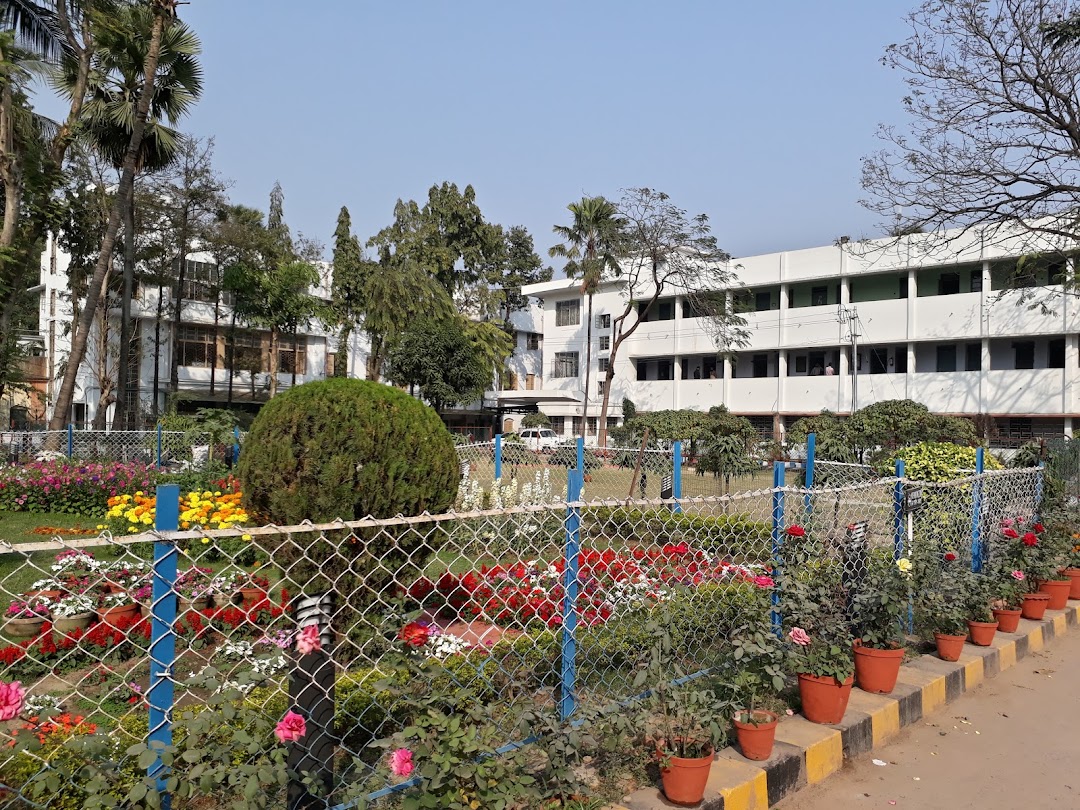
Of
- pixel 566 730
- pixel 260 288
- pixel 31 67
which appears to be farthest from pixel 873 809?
pixel 260 288

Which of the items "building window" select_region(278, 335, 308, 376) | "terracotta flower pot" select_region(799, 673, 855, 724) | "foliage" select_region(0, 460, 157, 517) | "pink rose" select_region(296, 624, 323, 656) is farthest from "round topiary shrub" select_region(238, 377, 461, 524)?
"building window" select_region(278, 335, 308, 376)

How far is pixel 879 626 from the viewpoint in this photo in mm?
4340

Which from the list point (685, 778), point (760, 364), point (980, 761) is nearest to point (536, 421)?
point (760, 364)

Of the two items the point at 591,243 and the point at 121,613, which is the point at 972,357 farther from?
the point at 121,613

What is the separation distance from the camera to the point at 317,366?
40.0 metres

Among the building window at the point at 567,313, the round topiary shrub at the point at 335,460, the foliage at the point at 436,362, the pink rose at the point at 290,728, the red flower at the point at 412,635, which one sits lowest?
the pink rose at the point at 290,728

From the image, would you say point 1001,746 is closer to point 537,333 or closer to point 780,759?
point 780,759

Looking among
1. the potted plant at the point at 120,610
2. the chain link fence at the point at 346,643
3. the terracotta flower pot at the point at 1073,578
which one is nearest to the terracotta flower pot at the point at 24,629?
the chain link fence at the point at 346,643

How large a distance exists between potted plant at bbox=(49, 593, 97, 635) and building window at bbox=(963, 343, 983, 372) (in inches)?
1182

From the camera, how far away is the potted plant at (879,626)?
14.0ft

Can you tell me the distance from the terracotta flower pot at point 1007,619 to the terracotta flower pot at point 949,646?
3.70ft

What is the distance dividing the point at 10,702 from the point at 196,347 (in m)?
38.6

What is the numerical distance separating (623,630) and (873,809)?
60.4 inches

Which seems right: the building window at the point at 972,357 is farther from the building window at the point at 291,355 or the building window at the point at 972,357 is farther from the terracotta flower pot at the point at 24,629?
the building window at the point at 291,355
